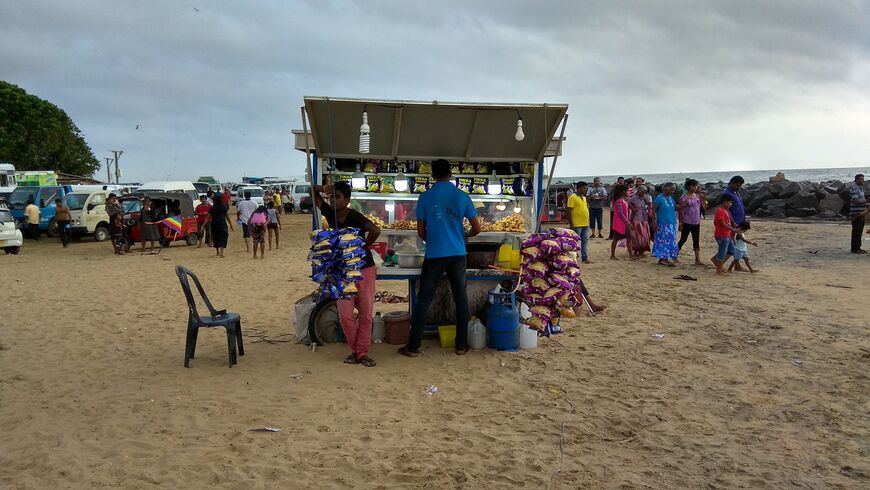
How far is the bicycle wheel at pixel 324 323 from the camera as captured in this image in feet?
20.4

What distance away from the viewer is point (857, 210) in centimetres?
1257

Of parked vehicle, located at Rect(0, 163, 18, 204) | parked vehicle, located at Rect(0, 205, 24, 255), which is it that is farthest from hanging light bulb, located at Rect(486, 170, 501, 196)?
parked vehicle, located at Rect(0, 163, 18, 204)

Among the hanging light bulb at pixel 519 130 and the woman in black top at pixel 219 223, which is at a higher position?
the hanging light bulb at pixel 519 130

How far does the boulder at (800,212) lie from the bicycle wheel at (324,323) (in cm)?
2612

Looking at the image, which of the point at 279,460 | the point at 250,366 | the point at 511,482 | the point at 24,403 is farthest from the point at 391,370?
the point at 24,403

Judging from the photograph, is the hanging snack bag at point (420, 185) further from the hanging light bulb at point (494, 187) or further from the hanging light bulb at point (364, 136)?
the hanging light bulb at point (364, 136)

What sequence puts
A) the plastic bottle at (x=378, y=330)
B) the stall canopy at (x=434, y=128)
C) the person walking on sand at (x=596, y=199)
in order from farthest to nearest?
the person walking on sand at (x=596, y=199) < the stall canopy at (x=434, y=128) < the plastic bottle at (x=378, y=330)

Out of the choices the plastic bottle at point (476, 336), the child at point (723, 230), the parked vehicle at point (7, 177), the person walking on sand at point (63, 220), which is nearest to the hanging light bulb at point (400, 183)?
the plastic bottle at point (476, 336)

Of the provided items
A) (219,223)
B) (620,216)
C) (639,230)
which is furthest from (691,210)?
(219,223)

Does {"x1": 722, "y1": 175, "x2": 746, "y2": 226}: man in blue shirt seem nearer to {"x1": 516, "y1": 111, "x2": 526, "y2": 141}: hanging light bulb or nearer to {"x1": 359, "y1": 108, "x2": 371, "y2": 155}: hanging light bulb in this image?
{"x1": 516, "y1": 111, "x2": 526, "y2": 141}: hanging light bulb

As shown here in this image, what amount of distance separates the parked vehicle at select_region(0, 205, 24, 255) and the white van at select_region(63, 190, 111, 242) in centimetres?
276

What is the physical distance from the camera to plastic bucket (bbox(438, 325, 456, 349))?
19.9ft

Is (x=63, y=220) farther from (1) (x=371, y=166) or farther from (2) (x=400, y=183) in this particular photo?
(2) (x=400, y=183)

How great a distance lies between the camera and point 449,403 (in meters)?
4.58
